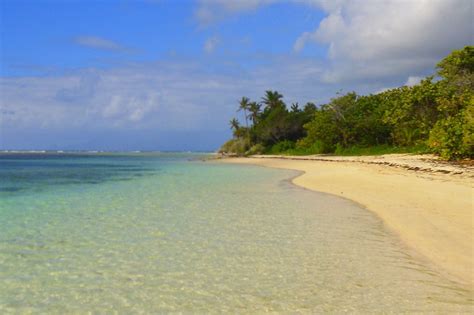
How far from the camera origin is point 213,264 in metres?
7.16

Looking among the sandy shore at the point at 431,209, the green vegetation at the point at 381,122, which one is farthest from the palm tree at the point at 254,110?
the sandy shore at the point at 431,209

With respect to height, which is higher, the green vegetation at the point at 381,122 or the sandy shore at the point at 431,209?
the green vegetation at the point at 381,122

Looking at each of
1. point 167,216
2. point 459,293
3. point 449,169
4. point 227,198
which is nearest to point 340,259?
point 459,293

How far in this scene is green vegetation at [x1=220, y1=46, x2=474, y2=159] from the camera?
30828mm

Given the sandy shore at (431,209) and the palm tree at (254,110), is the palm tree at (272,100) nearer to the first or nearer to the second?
the palm tree at (254,110)

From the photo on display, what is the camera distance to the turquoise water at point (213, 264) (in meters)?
5.35

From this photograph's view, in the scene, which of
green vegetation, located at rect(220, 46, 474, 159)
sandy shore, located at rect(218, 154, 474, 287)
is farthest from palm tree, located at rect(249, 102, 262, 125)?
sandy shore, located at rect(218, 154, 474, 287)

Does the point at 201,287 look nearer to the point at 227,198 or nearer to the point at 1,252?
the point at 1,252

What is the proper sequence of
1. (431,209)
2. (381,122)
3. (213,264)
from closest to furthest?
(213,264), (431,209), (381,122)

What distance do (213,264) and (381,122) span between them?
183ft

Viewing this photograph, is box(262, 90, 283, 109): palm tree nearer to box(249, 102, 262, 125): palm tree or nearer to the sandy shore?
box(249, 102, 262, 125): palm tree

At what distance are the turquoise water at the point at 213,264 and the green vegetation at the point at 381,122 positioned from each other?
Result: 2023 centimetres

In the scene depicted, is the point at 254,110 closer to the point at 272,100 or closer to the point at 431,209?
the point at 272,100

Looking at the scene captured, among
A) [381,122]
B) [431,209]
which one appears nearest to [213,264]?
[431,209]
